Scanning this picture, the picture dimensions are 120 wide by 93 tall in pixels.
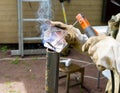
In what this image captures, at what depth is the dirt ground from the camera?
397cm

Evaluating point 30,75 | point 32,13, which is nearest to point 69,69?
point 30,75

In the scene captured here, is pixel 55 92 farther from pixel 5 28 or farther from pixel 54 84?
pixel 5 28

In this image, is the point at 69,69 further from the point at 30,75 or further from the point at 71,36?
the point at 71,36

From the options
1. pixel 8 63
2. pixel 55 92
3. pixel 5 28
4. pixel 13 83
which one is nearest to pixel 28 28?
Result: pixel 5 28

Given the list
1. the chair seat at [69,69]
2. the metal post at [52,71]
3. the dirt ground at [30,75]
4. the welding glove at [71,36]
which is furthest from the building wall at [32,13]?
the welding glove at [71,36]

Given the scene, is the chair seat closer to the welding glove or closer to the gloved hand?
the welding glove

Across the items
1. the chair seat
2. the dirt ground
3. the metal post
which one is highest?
the metal post

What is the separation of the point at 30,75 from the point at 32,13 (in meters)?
1.48

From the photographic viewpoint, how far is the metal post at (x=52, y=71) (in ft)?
8.43

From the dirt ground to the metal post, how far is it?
0.99m

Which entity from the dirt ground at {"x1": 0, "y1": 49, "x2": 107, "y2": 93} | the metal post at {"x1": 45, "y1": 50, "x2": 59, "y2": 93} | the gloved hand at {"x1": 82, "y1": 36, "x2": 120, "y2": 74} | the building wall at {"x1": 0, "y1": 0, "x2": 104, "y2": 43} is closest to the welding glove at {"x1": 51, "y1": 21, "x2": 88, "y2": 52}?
the metal post at {"x1": 45, "y1": 50, "x2": 59, "y2": 93}

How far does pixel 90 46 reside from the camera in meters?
1.55

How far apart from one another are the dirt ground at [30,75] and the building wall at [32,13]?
42cm

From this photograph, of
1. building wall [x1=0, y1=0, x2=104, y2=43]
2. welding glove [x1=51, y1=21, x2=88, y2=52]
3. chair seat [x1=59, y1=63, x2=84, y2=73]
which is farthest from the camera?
building wall [x1=0, y1=0, x2=104, y2=43]
